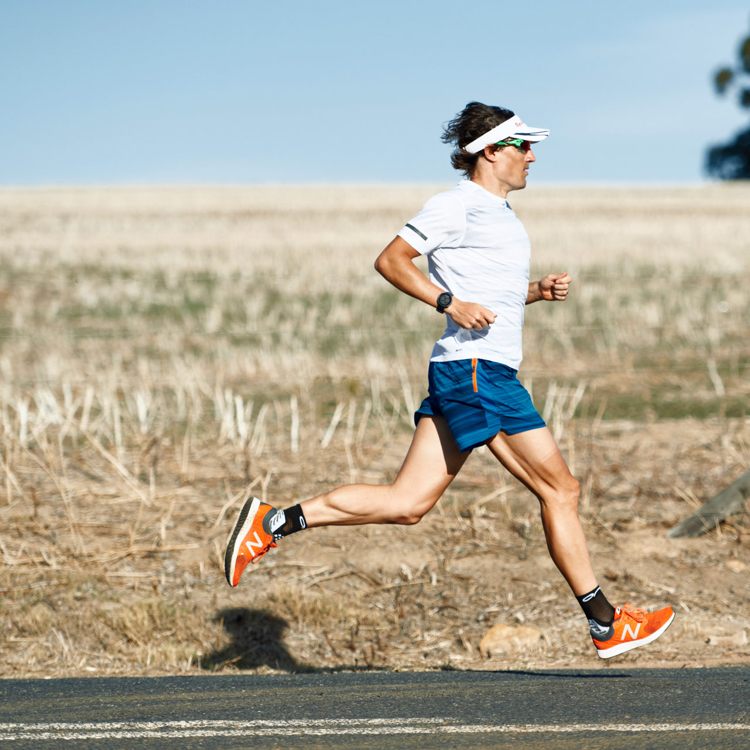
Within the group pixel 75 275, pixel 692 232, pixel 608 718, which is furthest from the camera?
pixel 692 232

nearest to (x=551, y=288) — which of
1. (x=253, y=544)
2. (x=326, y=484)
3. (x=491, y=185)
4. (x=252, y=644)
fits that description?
(x=491, y=185)

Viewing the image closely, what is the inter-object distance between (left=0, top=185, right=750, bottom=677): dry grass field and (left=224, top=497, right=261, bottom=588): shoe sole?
1.44 metres

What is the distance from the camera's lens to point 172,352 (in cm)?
1689

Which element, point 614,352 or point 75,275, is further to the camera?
point 75,275

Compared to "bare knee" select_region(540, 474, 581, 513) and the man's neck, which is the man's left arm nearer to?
the man's neck

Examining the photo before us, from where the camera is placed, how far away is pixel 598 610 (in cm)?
557

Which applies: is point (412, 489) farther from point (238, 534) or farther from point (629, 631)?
point (629, 631)

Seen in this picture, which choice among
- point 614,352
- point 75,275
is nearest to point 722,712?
point 614,352

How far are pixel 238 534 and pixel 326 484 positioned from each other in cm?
360

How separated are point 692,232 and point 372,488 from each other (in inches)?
1273

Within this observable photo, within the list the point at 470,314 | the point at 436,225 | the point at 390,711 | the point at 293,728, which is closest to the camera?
the point at 293,728

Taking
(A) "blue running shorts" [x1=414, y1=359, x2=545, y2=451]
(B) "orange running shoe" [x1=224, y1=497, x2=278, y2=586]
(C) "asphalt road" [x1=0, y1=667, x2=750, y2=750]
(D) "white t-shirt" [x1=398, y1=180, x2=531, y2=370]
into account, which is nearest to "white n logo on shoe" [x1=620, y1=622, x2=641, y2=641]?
(C) "asphalt road" [x1=0, y1=667, x2=750, y2=750]

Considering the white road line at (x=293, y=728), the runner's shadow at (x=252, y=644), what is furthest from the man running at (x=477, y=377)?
the runner's shadow at (x=252, y=644)

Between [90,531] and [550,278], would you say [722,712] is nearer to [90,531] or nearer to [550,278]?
[550,278]
